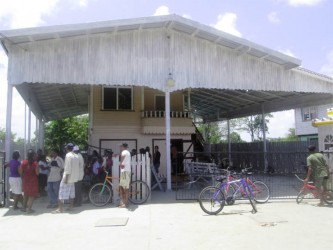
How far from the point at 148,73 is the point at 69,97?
9636 millimetres

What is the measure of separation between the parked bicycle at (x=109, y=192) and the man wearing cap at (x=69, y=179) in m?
0.69

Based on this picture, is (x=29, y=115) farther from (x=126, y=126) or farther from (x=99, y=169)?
(x=99, y=169)

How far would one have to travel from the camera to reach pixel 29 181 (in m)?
9.95

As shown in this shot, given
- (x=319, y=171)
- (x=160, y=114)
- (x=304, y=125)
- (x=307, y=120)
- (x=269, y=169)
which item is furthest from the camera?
(x=304, y=125)

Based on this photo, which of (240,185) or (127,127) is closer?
(240,185)

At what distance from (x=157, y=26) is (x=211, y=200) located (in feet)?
22.1

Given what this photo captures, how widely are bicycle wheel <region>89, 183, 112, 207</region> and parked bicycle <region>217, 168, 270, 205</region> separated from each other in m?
3.51

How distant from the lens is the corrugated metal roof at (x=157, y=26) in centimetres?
1105

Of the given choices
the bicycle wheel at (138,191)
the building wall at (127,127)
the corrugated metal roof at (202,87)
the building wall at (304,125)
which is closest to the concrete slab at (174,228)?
the bicycle wheel at (138,191)

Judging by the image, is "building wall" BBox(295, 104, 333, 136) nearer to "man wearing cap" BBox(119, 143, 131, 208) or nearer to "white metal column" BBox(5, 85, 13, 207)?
"man wearing cap" BBox(119, 143, 131, 208)

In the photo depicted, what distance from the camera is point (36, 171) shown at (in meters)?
10.1

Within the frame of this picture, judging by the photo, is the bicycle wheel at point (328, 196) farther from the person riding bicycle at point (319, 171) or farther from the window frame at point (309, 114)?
the window frame at point (309, 114)

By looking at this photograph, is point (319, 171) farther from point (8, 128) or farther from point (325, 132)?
point (8, 128)

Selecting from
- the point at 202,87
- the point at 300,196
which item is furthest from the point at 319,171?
the point at 202,87
